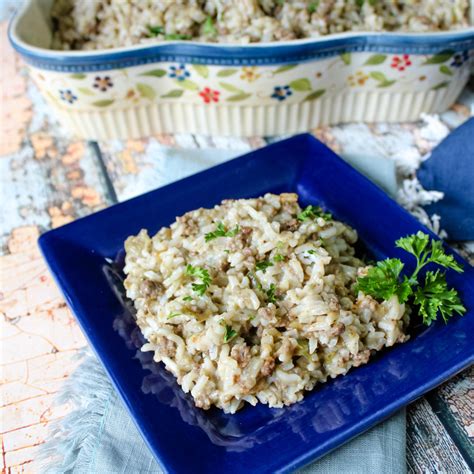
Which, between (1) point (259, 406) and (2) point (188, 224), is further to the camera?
(2) point (188, 224)

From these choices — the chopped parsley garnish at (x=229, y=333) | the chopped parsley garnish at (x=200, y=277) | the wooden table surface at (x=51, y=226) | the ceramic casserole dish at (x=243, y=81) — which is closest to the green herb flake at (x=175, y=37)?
the ceramic casserole dish at (x=243, y=81)

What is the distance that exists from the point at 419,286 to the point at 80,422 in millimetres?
944

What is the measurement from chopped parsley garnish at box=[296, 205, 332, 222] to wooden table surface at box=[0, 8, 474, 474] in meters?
0.57

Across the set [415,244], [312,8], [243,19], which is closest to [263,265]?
[415,244]

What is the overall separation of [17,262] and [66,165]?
0.53 m

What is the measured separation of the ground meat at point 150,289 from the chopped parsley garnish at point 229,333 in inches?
10.2

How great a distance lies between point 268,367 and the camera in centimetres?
142

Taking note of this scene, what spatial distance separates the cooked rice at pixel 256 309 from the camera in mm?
1441

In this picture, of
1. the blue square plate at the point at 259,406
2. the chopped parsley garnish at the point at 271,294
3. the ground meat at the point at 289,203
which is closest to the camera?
the blue square plate at the point at 259,406

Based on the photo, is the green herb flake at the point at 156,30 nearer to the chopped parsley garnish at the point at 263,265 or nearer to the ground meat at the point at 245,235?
the ground meat at the point at 245,235

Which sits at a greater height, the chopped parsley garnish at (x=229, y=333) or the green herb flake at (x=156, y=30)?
the green herb flake at (x=156, y=30)

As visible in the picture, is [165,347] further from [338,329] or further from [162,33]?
[162,33]

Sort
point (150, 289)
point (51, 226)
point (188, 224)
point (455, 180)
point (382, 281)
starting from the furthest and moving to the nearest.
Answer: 1. point (51, 226)
2. point (455, 180)
3. point (188, 224)
4. point (150, 289)
5. point (382, 281)

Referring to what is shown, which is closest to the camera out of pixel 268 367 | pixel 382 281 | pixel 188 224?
pixel 268 367
